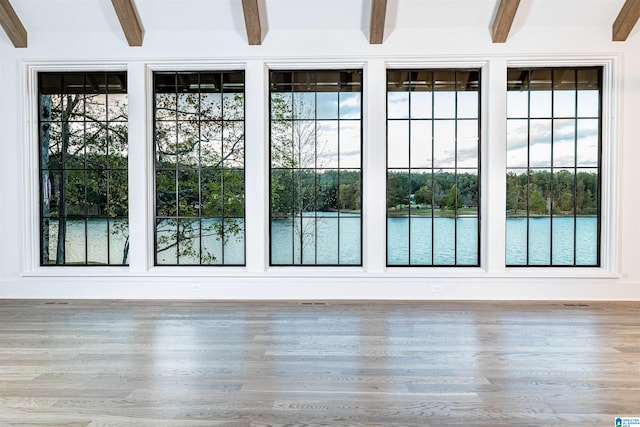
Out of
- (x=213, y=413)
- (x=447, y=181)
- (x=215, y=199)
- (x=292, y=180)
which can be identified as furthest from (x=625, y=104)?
(x=213, y=413)

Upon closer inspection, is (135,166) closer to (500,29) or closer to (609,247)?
(500,29)

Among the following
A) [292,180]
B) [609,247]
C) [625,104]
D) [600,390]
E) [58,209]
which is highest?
[625,104]

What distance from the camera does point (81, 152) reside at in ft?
17.2

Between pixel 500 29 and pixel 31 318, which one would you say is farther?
pixel 500 29

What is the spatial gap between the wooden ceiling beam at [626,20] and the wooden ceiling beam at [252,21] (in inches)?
152

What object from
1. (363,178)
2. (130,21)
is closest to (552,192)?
(363,178)

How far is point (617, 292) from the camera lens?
16.4 feet

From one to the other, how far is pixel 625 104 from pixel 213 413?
17.2 feet

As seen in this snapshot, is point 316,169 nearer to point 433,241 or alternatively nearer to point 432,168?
point 432,168

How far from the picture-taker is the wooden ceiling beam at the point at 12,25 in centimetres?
469

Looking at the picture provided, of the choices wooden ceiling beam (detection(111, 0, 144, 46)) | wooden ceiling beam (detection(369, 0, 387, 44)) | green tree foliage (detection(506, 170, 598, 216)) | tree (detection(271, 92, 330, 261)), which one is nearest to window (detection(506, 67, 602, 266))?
green tree foliage (detection(506, 170, 598, 216))

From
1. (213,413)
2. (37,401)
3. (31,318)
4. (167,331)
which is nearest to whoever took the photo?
(213,413)

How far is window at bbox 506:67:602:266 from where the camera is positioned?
509cm

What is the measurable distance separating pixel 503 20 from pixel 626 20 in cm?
131
